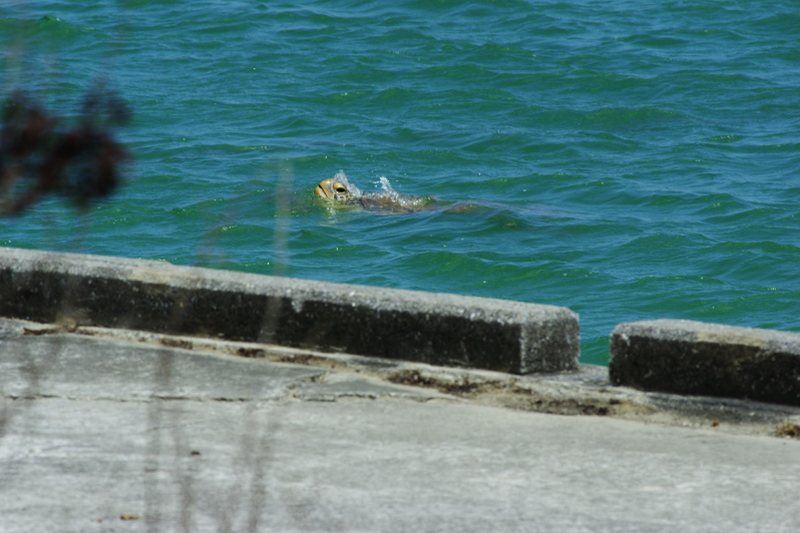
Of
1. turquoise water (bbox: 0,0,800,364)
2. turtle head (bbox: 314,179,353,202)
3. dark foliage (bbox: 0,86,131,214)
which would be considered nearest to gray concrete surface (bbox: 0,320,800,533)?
dark foliage (bbox: 0,86,131,214)

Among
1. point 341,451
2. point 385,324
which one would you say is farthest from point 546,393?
point 341,451

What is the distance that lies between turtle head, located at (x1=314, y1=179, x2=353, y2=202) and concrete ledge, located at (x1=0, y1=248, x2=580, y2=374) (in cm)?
867

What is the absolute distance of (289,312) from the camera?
476 centimetres

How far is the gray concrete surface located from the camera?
3262 millimetres

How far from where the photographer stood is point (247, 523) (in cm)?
313

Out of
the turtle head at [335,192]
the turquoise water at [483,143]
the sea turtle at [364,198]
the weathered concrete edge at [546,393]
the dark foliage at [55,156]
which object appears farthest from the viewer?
the turtle head at [335,192]

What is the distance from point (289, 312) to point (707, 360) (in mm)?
1591

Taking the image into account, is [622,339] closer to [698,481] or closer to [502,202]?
[698,481]

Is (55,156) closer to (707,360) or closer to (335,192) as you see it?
(707,360)

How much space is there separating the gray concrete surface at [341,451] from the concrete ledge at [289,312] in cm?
10

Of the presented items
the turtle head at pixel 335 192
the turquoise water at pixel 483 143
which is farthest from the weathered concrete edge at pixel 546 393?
the turtle head at pixel 335 192

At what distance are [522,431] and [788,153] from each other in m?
11.6

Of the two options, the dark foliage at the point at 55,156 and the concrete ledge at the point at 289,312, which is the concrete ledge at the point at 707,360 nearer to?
the concrete ledge at the point at 289,312

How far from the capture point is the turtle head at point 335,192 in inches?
549
